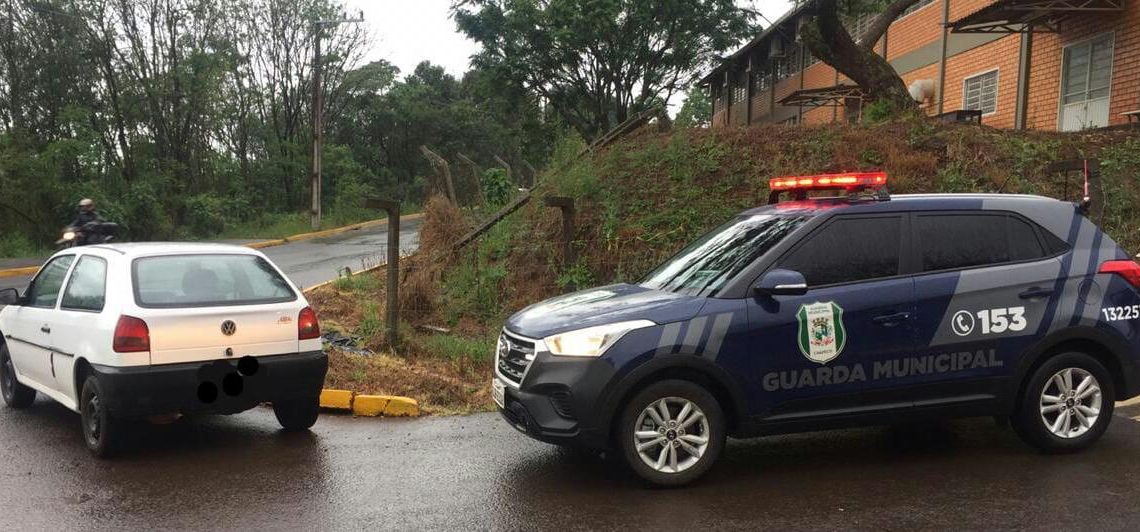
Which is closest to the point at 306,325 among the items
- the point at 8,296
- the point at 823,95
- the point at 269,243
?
the point at 8,296

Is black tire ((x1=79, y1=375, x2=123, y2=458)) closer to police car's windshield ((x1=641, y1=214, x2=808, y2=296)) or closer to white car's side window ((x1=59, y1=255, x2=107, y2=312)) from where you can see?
white car's side window ((x1=59, y1=255, x2=107, y2=312))

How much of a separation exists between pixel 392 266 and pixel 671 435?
4.82 meters

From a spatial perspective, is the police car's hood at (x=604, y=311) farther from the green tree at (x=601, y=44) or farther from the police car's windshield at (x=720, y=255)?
the green tree at (x=601, y=44)

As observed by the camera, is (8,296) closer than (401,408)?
Yes

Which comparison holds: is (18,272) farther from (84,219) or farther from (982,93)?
(982,93)

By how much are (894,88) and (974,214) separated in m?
10.2

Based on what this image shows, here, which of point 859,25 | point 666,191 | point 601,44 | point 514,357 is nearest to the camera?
point 514,357

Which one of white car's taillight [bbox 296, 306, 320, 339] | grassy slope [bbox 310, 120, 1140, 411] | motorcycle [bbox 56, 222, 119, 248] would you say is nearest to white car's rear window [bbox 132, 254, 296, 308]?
white car's taillight [bbox 296, 306, 320, 339]

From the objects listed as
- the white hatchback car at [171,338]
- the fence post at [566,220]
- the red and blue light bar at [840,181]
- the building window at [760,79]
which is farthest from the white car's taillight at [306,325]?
the building window at [760,79]

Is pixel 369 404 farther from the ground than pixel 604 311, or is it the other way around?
pixel 604 311

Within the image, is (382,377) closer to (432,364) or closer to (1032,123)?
(432,364)

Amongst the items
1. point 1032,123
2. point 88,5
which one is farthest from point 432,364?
point 88,5

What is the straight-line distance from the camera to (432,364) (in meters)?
8.40

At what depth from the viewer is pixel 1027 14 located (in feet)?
51.6
